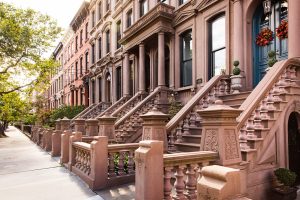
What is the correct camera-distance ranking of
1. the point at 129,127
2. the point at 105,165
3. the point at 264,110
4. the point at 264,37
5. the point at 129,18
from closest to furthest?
1. the point at 264,110
2. the point at 105,165
3. the point at 264,37
4. the point at 129,127
5. the point at 129,18

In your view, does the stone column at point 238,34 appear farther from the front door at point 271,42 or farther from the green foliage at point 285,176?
the green foliage at point 285,176

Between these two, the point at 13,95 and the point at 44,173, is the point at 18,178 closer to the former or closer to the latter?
the point at 44,173

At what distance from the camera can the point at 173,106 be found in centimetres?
1198

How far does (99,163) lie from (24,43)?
56.5 ft

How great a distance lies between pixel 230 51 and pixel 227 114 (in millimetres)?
6377

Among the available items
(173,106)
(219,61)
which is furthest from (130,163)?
(219,61)

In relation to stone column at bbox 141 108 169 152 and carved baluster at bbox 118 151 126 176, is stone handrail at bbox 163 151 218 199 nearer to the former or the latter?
stone column at bbox 141 108 169 152

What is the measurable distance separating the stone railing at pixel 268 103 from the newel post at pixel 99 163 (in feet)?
10.7

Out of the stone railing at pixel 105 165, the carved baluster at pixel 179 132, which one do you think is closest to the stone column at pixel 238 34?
the carved baluster at pixel 179 132

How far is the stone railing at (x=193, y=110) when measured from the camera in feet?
27.0

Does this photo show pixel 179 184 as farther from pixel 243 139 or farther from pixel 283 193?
pixel 283 193

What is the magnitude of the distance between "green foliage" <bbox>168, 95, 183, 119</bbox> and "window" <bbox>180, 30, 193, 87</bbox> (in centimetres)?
120

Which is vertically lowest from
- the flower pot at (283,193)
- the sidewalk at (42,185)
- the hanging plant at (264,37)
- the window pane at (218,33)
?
the sidewalk at (42,185)

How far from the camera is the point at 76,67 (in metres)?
32.8
